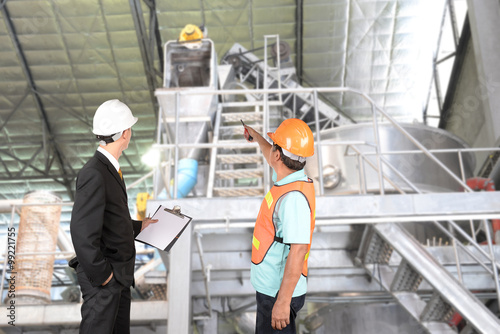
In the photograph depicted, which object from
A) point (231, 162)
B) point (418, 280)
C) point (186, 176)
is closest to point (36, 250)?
point (186, 176)

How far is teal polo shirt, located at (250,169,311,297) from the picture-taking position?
2.96m

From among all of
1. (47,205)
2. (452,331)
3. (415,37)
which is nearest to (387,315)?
(452,331)

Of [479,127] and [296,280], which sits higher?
[296,280]

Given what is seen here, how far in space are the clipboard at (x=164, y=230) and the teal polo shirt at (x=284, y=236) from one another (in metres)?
0.58

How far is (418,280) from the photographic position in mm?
6219

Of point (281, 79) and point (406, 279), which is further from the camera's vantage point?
point (281, 79)

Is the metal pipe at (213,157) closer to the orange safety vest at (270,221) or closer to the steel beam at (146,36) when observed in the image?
the orange safety vest at (270,221)

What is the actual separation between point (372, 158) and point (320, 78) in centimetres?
842

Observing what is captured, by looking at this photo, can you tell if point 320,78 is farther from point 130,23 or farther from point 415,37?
point 130,23

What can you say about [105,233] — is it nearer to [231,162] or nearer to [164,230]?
[164,230]

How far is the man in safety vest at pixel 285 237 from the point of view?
9.56 ft

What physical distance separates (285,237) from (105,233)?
1.05 meters

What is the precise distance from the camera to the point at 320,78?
664 inches

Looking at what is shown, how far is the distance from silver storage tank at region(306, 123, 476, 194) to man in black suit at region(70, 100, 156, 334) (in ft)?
17.4
